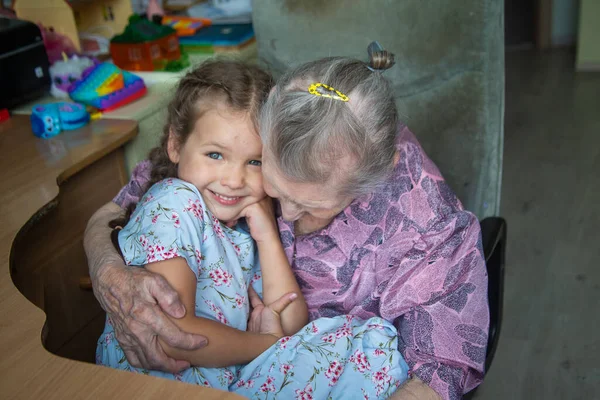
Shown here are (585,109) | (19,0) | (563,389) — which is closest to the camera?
(563,389)

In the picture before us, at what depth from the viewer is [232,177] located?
4.55 feet

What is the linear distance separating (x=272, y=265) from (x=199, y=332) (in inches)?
11.0

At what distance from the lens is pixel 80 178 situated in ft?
6.07

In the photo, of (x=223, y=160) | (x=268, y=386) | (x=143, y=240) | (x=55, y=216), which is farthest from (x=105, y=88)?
(x=268, y=386)

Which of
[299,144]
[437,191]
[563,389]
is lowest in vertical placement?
[563,389]

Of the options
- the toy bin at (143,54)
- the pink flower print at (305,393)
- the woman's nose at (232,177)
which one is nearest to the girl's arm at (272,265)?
the woman's nose at (232,177)

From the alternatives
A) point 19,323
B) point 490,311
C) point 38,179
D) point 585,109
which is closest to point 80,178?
point 38,179

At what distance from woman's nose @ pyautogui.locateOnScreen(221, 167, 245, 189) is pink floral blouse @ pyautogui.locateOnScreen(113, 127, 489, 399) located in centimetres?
19

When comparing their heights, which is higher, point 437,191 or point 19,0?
point 19,0

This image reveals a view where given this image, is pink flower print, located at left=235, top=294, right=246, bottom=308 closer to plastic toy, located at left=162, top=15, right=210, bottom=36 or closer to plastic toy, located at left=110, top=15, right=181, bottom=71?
plastic toy, located at left=110, top=15, right=181, bottom=71

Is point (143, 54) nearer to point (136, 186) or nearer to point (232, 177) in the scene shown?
point (136, 186)

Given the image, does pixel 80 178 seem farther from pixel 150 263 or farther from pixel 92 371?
pixel 92 371

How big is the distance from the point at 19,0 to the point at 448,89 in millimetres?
1598

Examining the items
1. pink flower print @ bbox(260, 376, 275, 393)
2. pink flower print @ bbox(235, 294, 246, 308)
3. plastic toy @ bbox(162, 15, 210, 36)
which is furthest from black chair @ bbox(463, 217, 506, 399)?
plastic toy @ bbox(162, 15, 210, 36)
